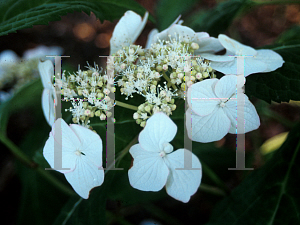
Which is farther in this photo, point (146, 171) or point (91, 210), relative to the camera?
point (91, 210)

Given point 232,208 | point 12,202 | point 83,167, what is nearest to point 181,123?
point 232,208

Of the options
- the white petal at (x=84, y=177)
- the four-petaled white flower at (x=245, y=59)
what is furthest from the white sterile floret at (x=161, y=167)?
the four-petaled white flower at (x=245, y=59)

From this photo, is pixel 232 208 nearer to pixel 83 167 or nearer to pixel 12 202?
pixel 83 167

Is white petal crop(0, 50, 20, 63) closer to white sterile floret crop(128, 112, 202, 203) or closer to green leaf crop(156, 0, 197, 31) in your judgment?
green leaf crop(156, 0, 197, 31)

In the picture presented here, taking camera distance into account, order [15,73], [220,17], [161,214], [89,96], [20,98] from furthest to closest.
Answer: [161,214], [15,73], [20,98], [220,17], [89,96]

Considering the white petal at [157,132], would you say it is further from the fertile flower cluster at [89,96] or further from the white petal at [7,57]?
the white petal at [7,57]

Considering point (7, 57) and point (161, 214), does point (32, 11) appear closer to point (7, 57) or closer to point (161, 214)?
point (7, 57)

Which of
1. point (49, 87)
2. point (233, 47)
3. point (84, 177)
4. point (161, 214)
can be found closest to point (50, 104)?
point (49, 87)
